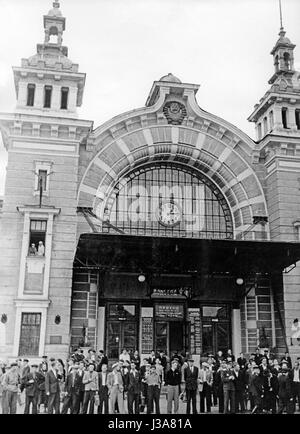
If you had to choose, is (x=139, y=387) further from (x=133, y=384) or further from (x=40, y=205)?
(x=40, y=205)

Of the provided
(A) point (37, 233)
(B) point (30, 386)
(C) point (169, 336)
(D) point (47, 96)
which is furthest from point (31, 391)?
(D) point (47, 96)

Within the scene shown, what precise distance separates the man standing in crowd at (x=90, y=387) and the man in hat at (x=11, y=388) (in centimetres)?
199

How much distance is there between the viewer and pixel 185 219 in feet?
84.4

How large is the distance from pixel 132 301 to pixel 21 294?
5.36m

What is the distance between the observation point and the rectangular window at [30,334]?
68.7ft

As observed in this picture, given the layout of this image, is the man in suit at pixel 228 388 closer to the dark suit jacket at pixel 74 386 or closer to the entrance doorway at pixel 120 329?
the dark suit jacket at pixel 74 386

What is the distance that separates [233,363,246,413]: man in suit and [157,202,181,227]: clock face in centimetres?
980

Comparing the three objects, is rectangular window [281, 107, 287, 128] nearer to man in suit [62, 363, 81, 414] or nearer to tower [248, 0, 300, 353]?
tower [248, 0, 300, 353]

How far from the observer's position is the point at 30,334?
21188 millimetres

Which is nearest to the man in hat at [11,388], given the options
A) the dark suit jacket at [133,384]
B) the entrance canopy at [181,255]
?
the dark suit jacket at [133,384]

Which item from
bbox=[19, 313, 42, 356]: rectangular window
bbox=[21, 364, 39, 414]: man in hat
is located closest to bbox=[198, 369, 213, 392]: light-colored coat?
bbox=[21, 364, 39, 414]: man in hat

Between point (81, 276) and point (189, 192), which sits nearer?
point (81, 276)
